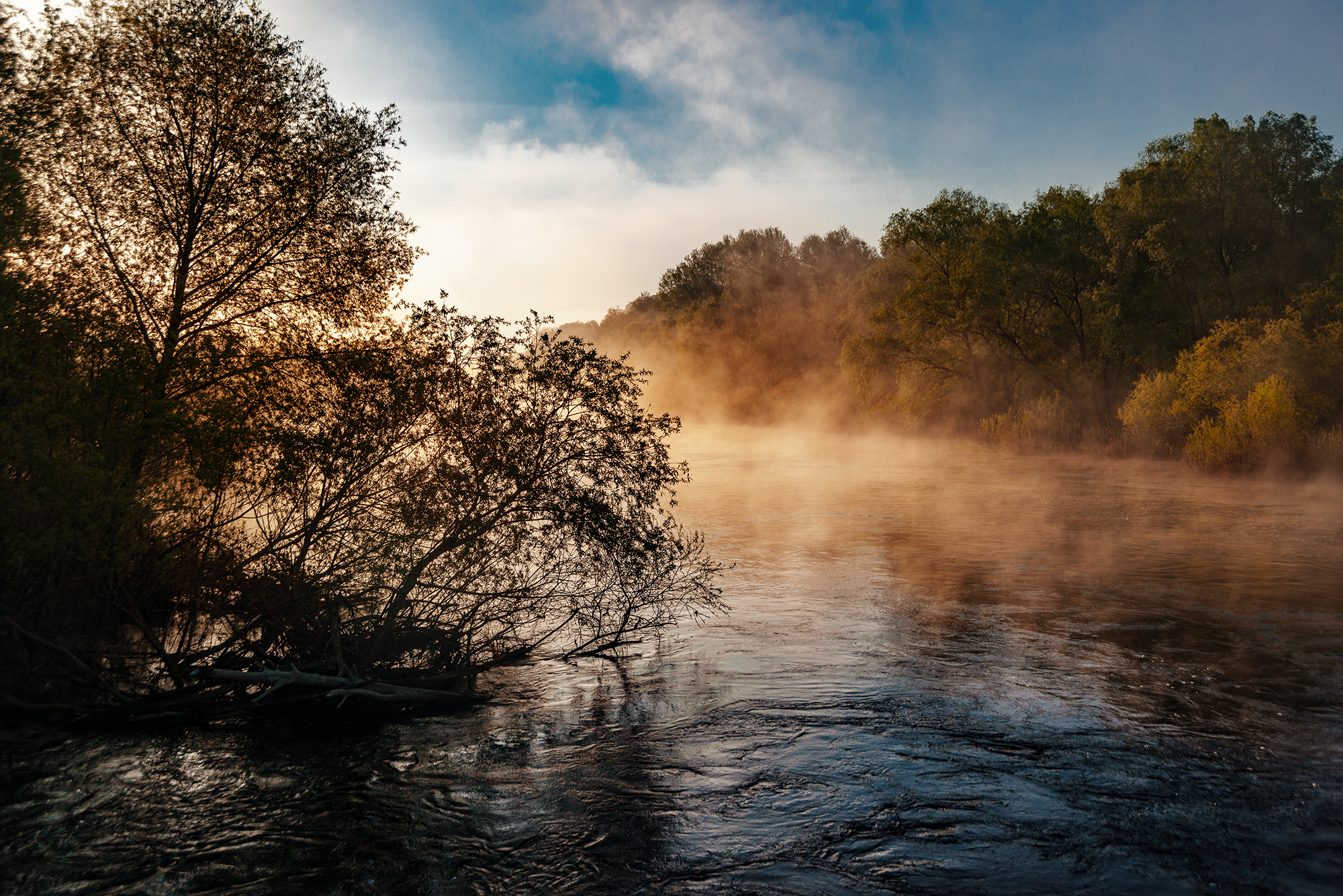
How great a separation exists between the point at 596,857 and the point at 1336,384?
117 ft

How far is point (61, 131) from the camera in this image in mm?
11984

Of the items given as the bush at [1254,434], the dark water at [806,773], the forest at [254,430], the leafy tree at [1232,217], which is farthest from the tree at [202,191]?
the leafy tree at [1232,217]

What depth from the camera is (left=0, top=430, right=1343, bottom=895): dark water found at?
7082 mm

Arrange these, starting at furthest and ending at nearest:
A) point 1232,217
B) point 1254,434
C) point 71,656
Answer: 1. point 1232,217
2. point 1254,434
3. point 71,656

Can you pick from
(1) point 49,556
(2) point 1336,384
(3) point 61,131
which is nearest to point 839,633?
(1) point 49,556

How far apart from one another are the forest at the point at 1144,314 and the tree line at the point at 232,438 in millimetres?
31631

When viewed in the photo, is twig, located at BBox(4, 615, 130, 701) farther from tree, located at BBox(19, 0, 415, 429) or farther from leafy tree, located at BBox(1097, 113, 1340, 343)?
leafy tree, located at BBox(1097, 113, 1340, 343)

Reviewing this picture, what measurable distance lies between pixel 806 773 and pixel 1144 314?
135 feet

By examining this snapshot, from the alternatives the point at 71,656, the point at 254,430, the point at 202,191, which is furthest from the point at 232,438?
the point at 202,191

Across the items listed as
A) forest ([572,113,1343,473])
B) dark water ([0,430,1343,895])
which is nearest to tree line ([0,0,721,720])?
dark water ([0,430,1343,895])

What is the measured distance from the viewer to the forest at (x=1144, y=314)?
110 ft

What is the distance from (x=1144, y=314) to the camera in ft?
139

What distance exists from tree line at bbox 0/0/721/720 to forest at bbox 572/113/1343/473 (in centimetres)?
3163

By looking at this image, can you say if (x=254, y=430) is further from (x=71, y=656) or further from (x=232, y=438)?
(x=71, y=656)
